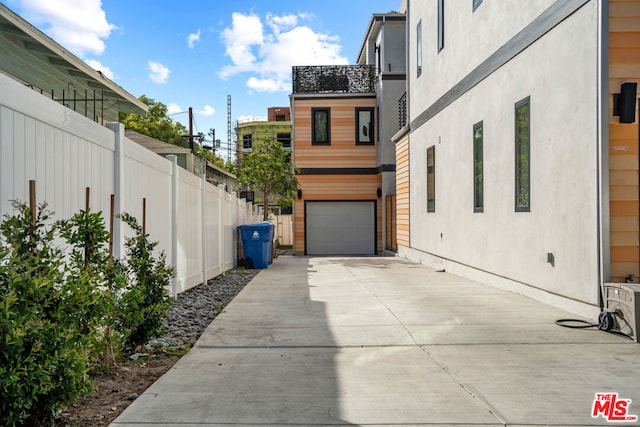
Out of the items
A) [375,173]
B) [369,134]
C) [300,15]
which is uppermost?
[300,15]

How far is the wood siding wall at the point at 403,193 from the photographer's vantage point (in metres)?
16.9

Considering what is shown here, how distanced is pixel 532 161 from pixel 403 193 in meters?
9.50

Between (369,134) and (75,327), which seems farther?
(369,134)

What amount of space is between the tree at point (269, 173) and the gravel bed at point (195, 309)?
291 inches

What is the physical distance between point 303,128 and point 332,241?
183 inches

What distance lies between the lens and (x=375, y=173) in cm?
2220

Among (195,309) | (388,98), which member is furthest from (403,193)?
(195,309)

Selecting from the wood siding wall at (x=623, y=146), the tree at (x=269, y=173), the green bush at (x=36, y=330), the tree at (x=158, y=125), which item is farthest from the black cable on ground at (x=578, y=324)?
the tree at (x=158, y=125)

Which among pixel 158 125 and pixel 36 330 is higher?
pixel 158 125

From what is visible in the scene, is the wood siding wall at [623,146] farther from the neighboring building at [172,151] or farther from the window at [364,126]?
the window at [364,126]

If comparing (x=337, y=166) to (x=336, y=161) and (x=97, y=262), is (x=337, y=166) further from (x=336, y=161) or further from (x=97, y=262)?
(x=97, y=262)

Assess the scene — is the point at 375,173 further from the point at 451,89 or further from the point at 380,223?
the point at 451,89

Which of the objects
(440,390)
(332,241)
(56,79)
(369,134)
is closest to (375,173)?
(369,134)

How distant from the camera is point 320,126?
22375mm
